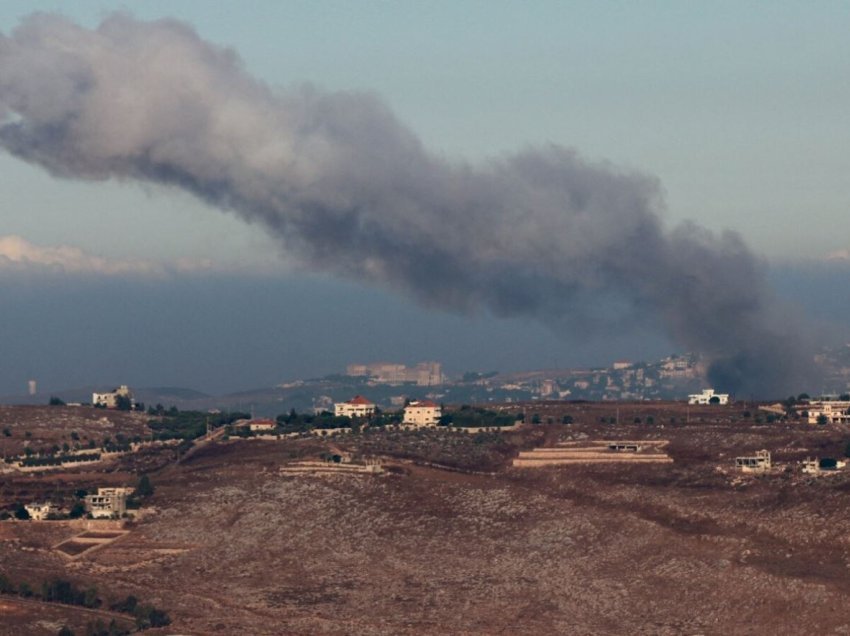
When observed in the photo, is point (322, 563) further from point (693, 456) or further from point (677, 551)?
point (693, 456)

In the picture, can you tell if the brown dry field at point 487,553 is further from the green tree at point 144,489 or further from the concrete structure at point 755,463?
the green tree at point 144,489

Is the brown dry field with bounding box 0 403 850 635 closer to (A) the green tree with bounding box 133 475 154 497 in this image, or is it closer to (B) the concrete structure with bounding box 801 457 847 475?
(B) the concrete structure with bounding box 801 457 847 475

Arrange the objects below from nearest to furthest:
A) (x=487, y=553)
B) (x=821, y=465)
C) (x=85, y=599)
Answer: (x=85, y=599) → (x=487, y=553) → (x=821, y=465)

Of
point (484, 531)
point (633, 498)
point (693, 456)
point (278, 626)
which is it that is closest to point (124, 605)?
point (278, 626)

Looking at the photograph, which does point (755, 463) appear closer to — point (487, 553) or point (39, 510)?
point (487, 553)

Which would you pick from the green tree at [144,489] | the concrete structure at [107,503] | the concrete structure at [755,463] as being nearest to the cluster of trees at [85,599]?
the concrete structure at [107,503]

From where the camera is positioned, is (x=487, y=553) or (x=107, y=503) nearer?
(x=487, y=553)

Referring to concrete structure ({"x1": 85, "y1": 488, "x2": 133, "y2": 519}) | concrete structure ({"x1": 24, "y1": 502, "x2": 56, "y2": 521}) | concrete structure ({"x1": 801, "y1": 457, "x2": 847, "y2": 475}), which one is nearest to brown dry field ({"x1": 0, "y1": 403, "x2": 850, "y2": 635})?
concrete structure ({"x1": 801, "y1": 457, "x2": 847, "y2": 475})

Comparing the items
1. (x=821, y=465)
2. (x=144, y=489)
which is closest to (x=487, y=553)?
(x=821, y=465)
